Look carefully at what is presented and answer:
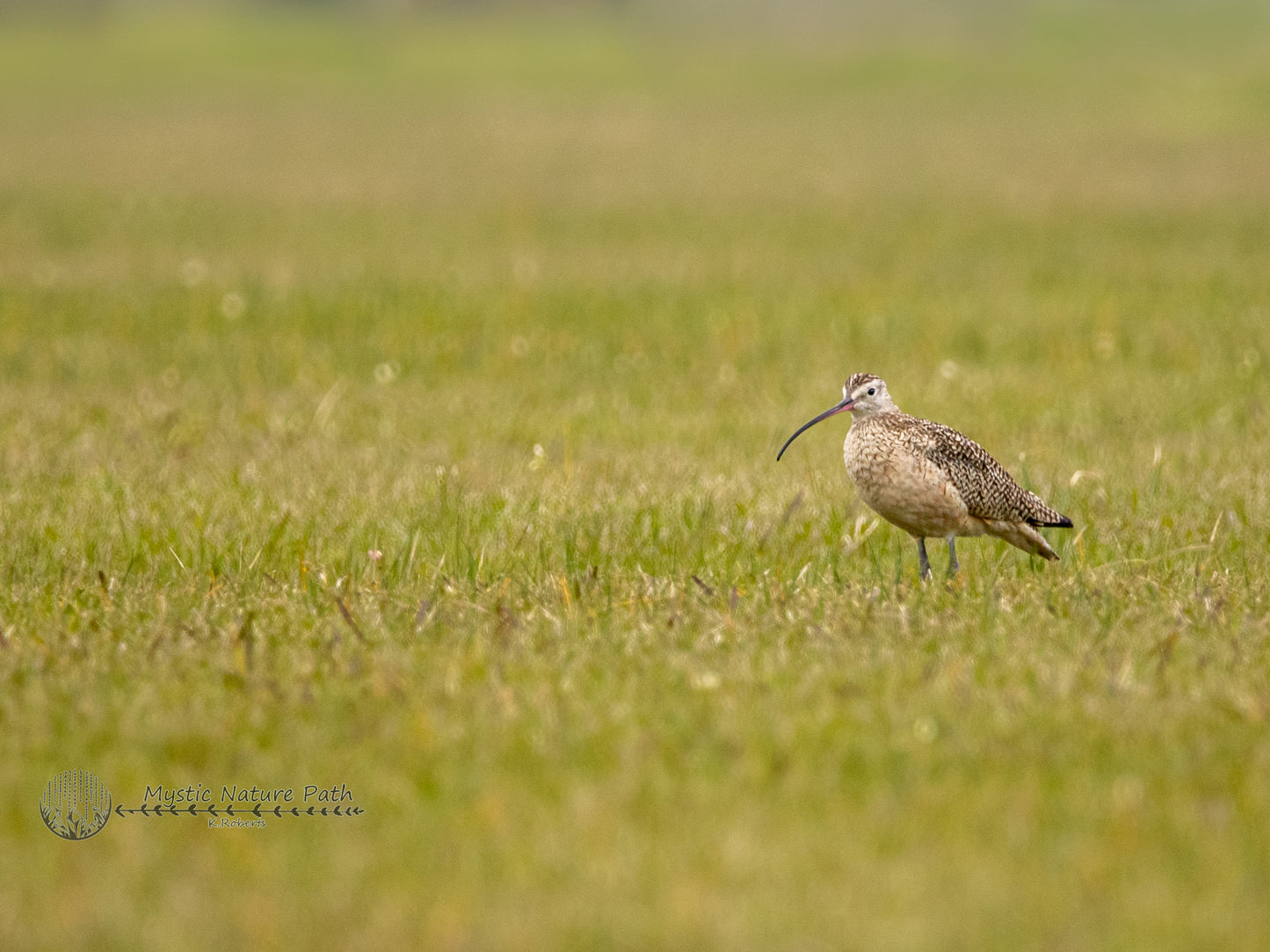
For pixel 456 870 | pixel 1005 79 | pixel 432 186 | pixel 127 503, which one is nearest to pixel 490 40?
pixel 1005 79

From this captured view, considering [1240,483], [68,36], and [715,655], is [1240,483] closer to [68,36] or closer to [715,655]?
[715,655]

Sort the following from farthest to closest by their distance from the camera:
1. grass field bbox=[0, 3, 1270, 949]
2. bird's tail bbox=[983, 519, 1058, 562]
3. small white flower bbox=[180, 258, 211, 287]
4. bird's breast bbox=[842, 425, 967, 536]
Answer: small white flower bbox=[180, 258, 211, 287]
bird's tail bbox=[983, 519, 1058, 562]
bird's breast bbox=[842, 425, 967, 536]
grass field bbox=[0, 3, 1270, 949]

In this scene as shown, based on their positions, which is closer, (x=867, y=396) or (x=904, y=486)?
(x=904, y=486)

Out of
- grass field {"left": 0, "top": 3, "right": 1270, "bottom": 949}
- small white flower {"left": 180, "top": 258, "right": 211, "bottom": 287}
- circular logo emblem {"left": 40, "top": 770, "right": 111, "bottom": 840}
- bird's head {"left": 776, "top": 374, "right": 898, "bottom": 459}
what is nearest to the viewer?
grass field {"left": 0, "top": 3, "right": 1270, "bottom": 949}

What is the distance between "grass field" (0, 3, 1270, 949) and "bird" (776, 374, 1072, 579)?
0.18 metres

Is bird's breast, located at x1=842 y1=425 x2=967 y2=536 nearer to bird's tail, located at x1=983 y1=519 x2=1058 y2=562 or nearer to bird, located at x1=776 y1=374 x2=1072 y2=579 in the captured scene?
bird, located at x1=776 y1=374 x2=1072 y2=579

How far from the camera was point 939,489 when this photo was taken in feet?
19.2

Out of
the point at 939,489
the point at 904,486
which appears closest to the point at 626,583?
the point at 904,486

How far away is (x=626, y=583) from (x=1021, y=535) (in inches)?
63.4

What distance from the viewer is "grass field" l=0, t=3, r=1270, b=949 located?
10.7 feet

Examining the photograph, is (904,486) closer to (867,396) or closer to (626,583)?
(867,396)

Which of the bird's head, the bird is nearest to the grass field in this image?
the bird

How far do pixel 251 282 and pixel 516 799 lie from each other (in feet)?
32.0

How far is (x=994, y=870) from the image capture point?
10.7 ft
